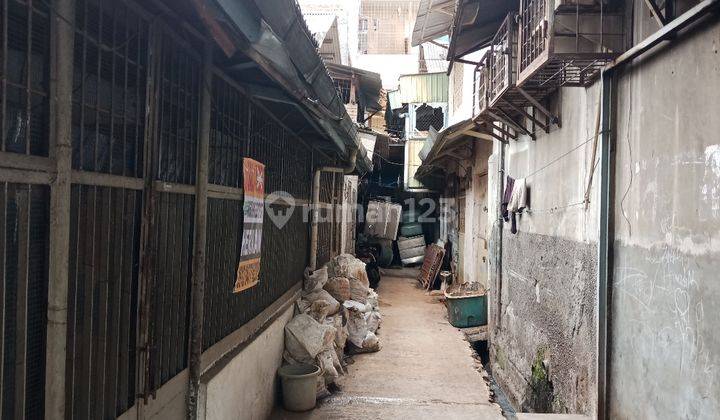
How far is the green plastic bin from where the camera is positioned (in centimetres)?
1098

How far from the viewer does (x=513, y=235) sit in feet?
27.3

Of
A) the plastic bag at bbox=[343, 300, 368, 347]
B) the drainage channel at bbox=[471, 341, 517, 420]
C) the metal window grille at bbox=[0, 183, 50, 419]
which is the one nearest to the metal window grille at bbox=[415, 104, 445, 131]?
the drainage channel at bbox=[471, 341, 517, 420]

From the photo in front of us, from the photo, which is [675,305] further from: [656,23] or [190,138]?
[190,138]

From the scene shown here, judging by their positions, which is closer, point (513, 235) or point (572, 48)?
point (572, 48)

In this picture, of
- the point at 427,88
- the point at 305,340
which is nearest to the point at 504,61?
the point at 305,340

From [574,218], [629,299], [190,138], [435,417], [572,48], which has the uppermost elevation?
[572,48]

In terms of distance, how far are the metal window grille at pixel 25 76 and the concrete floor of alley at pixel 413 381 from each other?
16.7ft

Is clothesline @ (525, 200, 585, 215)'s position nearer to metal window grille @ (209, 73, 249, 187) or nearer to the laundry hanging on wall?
the laundry hanging on wall

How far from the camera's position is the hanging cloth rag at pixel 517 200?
737 centimetres

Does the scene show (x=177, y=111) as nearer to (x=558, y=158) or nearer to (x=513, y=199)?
(x=558, y=158)

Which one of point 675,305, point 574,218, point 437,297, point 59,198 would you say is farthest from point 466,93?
point 59,198

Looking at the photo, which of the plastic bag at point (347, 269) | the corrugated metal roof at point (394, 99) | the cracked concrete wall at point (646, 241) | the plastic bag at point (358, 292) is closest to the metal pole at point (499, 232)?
the cracked concrete wall at point (646, 241)

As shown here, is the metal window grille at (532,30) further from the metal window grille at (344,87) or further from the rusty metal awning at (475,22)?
the metal window grille at (344,87)

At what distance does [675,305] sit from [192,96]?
4.02 meters
